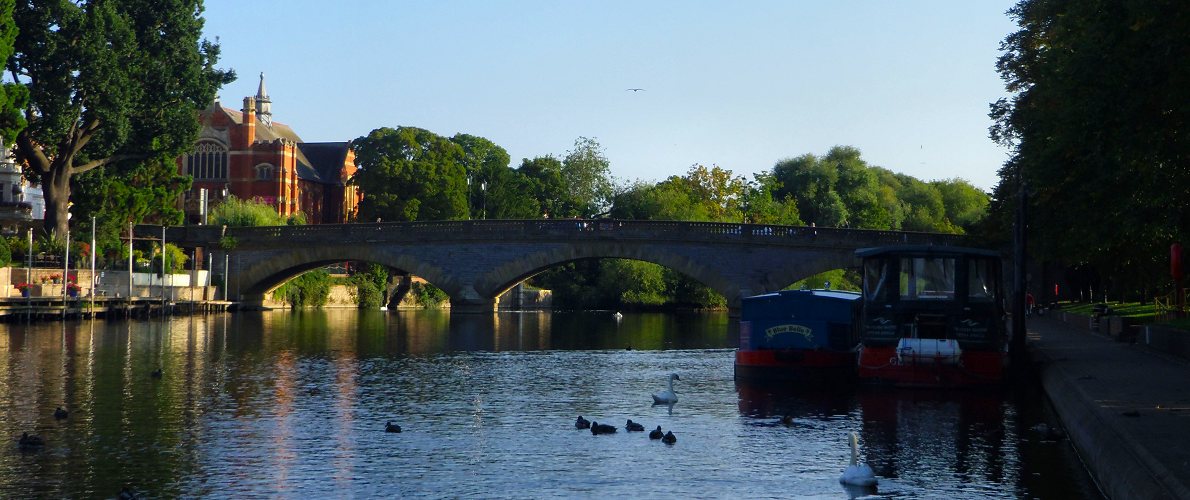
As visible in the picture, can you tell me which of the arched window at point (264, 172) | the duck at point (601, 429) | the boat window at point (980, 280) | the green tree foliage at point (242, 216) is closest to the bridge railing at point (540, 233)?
the green tree foliage at point (242, 216)

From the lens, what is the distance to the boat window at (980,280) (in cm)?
2712

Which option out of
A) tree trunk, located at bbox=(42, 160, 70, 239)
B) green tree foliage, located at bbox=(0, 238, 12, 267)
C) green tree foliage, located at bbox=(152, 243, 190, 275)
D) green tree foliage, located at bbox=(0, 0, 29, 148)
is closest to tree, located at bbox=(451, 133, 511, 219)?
green tree foliage, located at bbox=(152, 243, 190, 275)

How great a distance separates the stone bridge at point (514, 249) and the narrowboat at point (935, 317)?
39.1 meters

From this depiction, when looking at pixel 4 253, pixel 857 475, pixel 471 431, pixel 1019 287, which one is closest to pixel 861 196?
pixel 4 253

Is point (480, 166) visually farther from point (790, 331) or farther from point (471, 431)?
point (471, 431)

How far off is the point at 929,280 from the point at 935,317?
2.49ft

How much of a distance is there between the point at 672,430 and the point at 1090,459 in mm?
6603

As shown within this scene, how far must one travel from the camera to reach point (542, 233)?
73.5 meters

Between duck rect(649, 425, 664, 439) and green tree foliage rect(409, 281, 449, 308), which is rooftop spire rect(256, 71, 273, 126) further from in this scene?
duck rect(649, 425, 664, 439)

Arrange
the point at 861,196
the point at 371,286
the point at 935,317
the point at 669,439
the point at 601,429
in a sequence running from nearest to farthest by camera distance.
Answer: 1. the point at 669,439
2. the point at 601,429
3. the point at 935,317
4. the point at 371,286
5. the point at 861,196

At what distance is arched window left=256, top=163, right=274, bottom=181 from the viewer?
114812 mm

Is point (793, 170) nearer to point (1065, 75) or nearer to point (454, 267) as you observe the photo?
point (454, 267)

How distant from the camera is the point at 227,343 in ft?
143

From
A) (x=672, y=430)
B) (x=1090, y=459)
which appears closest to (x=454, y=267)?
(x=672, y=430)
